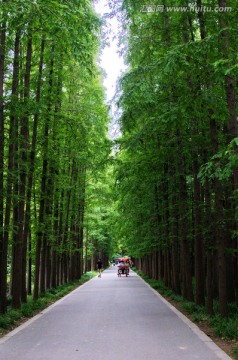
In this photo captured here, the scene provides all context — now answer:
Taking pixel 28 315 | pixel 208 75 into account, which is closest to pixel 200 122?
pixel 208 75

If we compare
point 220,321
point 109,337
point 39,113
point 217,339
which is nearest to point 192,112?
point 39,113

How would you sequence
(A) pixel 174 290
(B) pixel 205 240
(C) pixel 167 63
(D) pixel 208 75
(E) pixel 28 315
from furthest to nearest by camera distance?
1. (A) pixel 174 290
2. (B) pixel 205 240
3. (E) pixel 28 315
4. (D) pixel 208 75
5. (C) pixel 167 63

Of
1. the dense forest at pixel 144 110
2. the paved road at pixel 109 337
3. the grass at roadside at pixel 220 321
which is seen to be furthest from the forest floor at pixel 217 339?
the dense forest at pixel 144 110

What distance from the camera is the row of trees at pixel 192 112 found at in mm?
8227

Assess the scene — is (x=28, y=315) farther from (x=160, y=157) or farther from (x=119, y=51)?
(x=119, y=51)

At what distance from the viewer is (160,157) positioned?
46.6 ft

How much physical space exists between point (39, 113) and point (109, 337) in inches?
248

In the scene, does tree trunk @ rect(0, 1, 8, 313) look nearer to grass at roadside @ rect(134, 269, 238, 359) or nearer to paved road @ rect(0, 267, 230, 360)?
paved road @ rect(0, 267, 230, 360)

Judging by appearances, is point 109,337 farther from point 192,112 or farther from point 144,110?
point 144,110

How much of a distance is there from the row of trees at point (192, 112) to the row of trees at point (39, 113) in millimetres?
1460

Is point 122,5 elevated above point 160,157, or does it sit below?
above

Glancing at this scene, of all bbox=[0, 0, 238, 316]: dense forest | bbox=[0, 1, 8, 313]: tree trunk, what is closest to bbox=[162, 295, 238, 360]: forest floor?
bbox=[0, 0, 238, 316]: dense forest

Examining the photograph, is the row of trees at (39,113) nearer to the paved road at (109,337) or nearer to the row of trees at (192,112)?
the row of trees at (192,112)

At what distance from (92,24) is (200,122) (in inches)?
158
